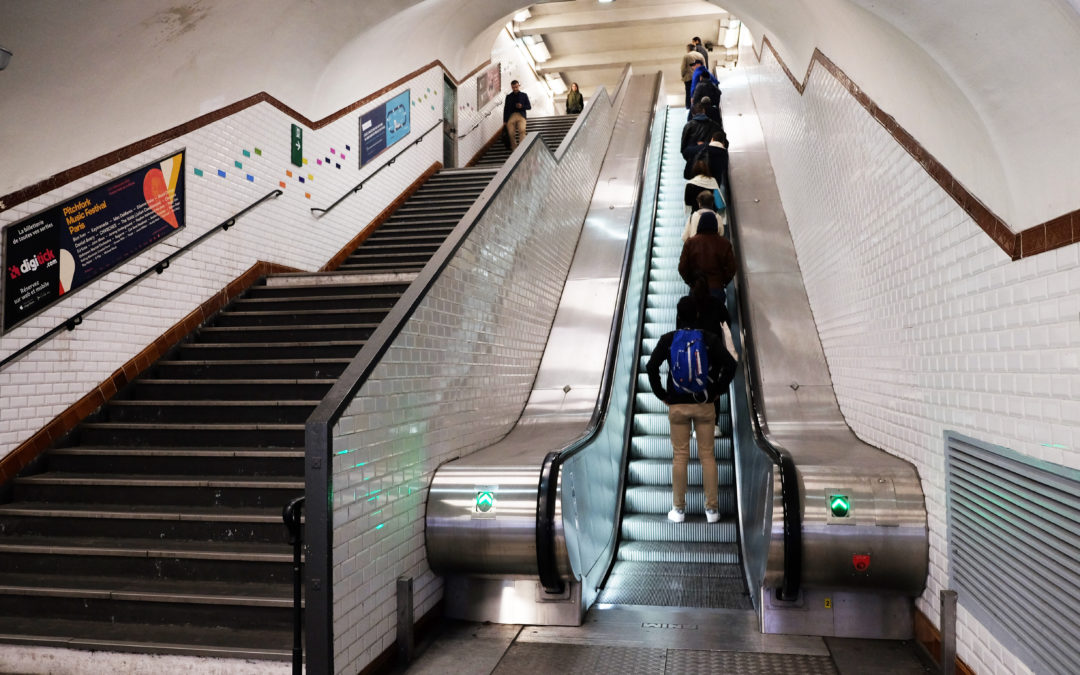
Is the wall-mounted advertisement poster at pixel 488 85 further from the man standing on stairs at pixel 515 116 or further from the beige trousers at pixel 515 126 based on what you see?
the beige trousers at pixel 515 126

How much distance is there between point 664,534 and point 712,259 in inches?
92.0

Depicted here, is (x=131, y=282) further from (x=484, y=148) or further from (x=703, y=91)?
(x=484, y=148)

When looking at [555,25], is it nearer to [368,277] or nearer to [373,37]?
[373,37]

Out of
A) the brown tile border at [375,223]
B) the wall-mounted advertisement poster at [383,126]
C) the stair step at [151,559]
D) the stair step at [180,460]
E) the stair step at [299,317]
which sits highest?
the wall-mounted advertisement poster at [383,126]

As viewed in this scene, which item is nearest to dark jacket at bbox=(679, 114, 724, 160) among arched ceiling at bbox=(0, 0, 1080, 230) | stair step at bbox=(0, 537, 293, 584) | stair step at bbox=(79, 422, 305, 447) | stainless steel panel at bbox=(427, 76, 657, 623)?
arched ceiling at bbox=(0, 0, 1080, 230)

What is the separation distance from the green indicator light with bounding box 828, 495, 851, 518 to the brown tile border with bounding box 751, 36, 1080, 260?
1290 mm

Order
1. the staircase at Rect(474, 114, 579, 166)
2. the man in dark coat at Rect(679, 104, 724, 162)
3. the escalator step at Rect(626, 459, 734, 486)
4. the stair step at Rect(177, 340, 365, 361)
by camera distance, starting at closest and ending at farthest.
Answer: the stair step at Rect(177, 340, 365, 361) < the escalator step at Rect(626, 459, 734, 486) < the man in dark coat at Rect(679, 104, 724, 162) < the staircase at Rect(474, 114, 579, 166)

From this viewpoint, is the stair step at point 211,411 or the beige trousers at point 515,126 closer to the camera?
the stair step at point 211,411

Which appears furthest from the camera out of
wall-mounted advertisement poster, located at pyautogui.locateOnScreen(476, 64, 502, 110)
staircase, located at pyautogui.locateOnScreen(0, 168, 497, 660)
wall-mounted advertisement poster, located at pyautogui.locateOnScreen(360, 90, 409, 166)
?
wall-mounted advertisement poster, located at pyautogui.locateOnScreen(476, 64, 502, 110)

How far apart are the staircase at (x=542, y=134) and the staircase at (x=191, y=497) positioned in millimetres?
7283

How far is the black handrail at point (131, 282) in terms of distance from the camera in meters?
4.45

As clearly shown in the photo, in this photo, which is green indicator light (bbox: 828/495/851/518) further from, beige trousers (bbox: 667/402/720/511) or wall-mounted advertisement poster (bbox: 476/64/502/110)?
wall-mounted advertisement poster (bbox: 476/64/502/110)

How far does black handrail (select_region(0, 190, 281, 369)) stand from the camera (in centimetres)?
445

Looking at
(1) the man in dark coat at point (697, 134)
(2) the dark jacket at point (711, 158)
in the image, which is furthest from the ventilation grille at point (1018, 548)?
(1) the man in dark coat at point (697, 134)
